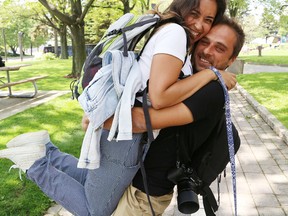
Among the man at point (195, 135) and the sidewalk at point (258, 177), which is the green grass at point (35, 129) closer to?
the sidewalk at point (258, 177)

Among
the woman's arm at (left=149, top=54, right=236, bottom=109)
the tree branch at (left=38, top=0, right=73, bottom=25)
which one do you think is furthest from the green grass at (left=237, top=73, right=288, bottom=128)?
the tree branch at (left=38, top=0, right=73, bottom=25)

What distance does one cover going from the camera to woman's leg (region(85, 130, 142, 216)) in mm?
1613

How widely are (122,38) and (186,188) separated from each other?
0.76 meters

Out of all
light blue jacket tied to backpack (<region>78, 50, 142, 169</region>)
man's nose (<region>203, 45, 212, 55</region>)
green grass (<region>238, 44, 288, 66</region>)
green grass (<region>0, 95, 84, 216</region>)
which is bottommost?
green grass (<region>238, 44, 288, 66</region>)

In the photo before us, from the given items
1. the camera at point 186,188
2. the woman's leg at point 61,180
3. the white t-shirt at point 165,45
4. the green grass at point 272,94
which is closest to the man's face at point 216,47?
the white t-shirt at point 165,45

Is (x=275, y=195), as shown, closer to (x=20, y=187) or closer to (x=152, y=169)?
(x=152, y=169)

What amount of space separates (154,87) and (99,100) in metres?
0.24

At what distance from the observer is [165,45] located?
144 centimetres

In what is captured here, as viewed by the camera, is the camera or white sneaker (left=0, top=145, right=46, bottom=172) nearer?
the camera

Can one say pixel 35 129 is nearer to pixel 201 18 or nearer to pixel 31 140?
pixel 31 140

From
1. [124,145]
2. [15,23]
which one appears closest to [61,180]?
[124,145]

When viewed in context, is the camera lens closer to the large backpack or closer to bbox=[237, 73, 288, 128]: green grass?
the large backpack

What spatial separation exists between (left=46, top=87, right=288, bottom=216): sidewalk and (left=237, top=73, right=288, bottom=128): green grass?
0.45 meters

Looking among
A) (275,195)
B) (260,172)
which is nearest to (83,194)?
(275,195)
